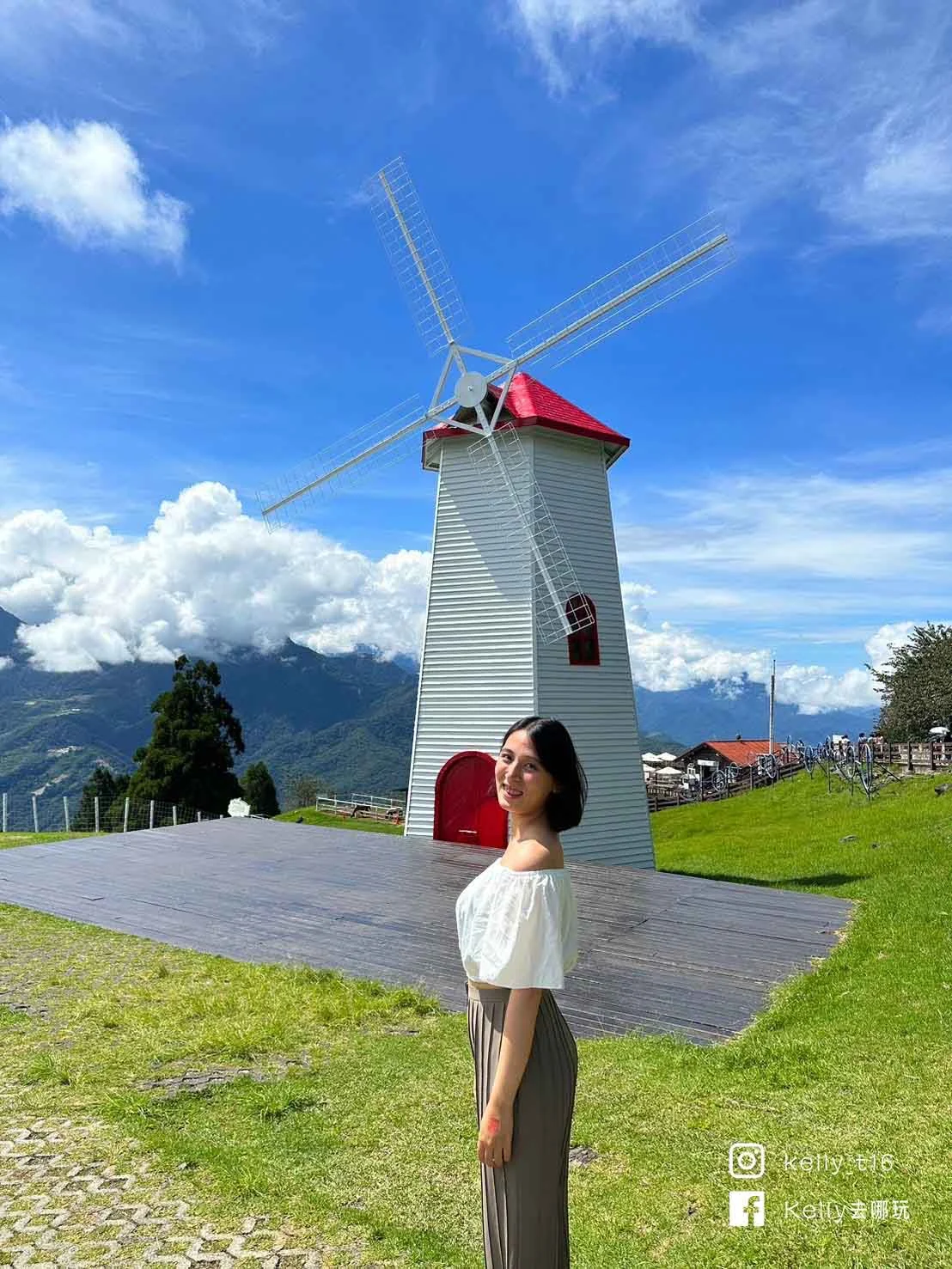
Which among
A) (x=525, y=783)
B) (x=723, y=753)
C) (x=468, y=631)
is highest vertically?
(x=468, y=631)

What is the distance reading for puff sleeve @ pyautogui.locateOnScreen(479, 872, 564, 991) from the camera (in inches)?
103

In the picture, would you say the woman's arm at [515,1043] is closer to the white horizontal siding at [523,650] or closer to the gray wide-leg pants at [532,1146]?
the gray wide-leg pants at [532,1146]

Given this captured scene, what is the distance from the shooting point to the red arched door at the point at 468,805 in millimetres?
15159

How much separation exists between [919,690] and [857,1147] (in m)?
35.4

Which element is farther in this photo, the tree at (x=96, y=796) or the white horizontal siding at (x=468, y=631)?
the tree at (x=96, y=796)

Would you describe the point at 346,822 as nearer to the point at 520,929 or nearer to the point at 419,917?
the point at 419,917

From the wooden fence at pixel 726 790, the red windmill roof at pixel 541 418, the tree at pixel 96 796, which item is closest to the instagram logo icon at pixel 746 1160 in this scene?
the red windmill roof at pixel 541 418

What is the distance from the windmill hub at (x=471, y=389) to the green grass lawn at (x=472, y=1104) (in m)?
10.5

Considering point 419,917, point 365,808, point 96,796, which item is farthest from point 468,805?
point 365,808

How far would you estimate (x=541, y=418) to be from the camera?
15.4m

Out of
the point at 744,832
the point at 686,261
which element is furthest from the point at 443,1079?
the point at 744,832

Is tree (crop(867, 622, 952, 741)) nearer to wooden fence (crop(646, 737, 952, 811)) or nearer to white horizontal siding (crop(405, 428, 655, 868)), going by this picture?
wooden fence (crop(646, 737, 952, 811))

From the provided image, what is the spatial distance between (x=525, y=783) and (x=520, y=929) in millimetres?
457

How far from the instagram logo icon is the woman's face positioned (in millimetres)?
2503
